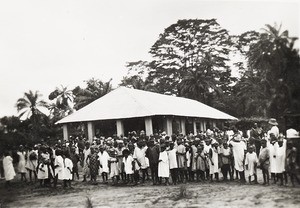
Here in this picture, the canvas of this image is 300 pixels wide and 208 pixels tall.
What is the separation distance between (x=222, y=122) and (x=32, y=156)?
26158 mm

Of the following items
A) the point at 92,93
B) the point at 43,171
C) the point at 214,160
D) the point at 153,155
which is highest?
the point at 92,93

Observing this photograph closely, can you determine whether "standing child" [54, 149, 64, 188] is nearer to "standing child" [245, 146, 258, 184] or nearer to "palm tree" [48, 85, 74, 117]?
"standing child" [245, 146, 258, 184]

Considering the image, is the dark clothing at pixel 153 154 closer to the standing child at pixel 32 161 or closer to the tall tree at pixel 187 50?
the standing child at pixel 32 161

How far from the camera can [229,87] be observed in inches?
1775

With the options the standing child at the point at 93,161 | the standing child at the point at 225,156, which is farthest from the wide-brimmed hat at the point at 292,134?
the standing child at the point at 93,161

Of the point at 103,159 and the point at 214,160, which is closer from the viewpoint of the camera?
the point at 214,160

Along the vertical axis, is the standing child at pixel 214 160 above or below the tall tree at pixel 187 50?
below

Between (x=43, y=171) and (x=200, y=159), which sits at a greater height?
(x=200, y=159)

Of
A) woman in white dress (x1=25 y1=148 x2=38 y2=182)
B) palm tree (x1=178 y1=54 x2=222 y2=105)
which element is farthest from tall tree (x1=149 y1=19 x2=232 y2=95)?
woman in white dress (x1=25 y1=148 x2=38 y2=182)

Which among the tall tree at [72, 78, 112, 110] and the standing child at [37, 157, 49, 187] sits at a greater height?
the tall tree at [72, 78, 112, 110]

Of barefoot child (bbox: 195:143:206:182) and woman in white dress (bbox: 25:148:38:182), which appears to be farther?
woman in white dress (bbox: 25:148:38:182)

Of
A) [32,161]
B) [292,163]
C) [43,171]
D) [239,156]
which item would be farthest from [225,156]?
[32,161]

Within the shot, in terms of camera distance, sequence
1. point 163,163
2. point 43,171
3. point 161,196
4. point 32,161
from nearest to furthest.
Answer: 1. point 161,196
2. point 163,163
3. point 43,171
4. point 32,161

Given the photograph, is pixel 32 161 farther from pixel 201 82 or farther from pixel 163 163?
pixel 201 82
